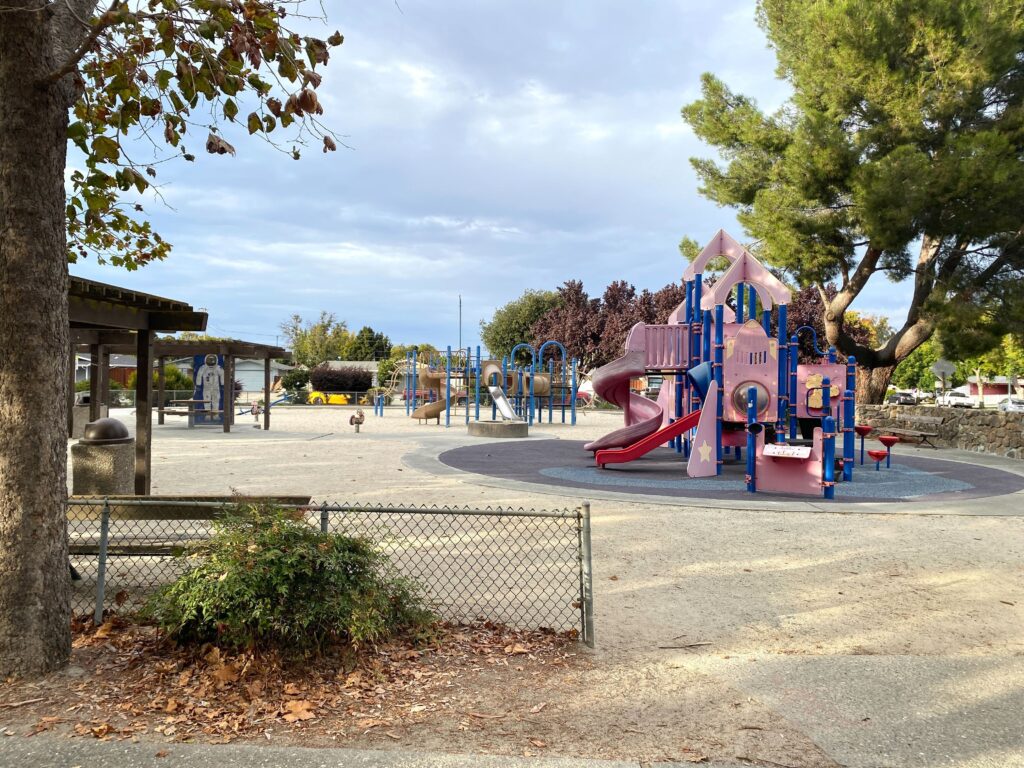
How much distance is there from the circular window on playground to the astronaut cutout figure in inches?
698

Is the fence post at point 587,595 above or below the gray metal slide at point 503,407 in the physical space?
below

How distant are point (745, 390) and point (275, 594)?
1024cm

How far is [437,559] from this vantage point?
6.52 meters

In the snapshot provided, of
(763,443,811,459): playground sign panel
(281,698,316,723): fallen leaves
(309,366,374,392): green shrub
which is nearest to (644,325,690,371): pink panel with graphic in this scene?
(763,443,811,459): playground sign panel

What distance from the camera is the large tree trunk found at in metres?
3.73

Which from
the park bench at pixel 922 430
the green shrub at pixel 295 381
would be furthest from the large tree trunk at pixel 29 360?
the green shrub at pixel 295 381

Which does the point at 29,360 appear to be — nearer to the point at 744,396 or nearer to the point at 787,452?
the point at 787,452

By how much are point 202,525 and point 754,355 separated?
923 cm

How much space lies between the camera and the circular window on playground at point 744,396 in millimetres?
12445

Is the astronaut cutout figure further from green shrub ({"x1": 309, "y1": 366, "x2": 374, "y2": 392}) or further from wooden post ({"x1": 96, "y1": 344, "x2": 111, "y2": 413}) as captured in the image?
green shrub ({"x1": 309, "y1": 366, "x2": 374, "y2": 392})

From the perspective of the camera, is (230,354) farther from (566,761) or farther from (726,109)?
(566,761)

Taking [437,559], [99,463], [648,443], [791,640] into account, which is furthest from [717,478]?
[99,463]

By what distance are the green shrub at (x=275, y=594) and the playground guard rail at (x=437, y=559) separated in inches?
11.4

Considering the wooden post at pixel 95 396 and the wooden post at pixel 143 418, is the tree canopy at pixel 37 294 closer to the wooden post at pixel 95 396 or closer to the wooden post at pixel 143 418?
the wooden post at pixel 143 418
